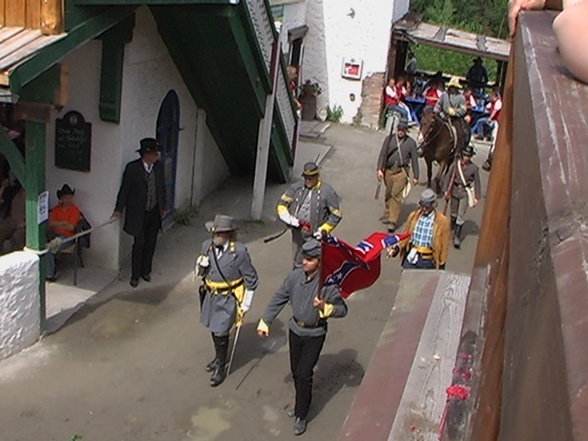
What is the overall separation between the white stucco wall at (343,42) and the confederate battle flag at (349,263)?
12010 millimetres

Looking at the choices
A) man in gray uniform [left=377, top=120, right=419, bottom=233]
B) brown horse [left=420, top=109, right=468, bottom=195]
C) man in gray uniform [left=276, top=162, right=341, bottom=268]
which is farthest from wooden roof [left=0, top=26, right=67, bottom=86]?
brown horse [left=420, top=109, right=468, bottom=195]

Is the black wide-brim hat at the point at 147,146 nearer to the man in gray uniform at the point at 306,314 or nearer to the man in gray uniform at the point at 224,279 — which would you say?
the man in gray uniform at the point at 224,279

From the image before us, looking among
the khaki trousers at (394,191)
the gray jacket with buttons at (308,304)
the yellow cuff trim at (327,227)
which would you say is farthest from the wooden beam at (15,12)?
the khaki trousers at (394,191)

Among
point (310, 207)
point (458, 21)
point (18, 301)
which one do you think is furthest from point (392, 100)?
point (458, 21)

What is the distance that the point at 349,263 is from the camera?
6566 millimetres

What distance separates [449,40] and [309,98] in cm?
368

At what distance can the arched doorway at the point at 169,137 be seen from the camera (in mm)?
10633

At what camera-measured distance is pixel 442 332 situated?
9.96ft

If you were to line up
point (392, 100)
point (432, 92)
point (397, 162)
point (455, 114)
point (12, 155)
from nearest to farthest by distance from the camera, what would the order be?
point (12, 155) < point (397, 162) < point (455, 114) < point (392, 100) < point (432, 92)

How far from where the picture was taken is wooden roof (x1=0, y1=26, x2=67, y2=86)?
19.3 feet

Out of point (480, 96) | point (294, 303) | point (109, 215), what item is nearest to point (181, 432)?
point (294, 303)

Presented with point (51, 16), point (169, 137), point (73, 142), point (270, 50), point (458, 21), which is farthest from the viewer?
point (458, 21)

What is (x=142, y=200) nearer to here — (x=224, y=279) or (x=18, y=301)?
(x=18, y=301)

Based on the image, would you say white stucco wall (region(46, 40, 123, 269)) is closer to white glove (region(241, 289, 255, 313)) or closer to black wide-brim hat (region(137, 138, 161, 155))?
black wide-brim hat (region(137, 138, 161, 155))
